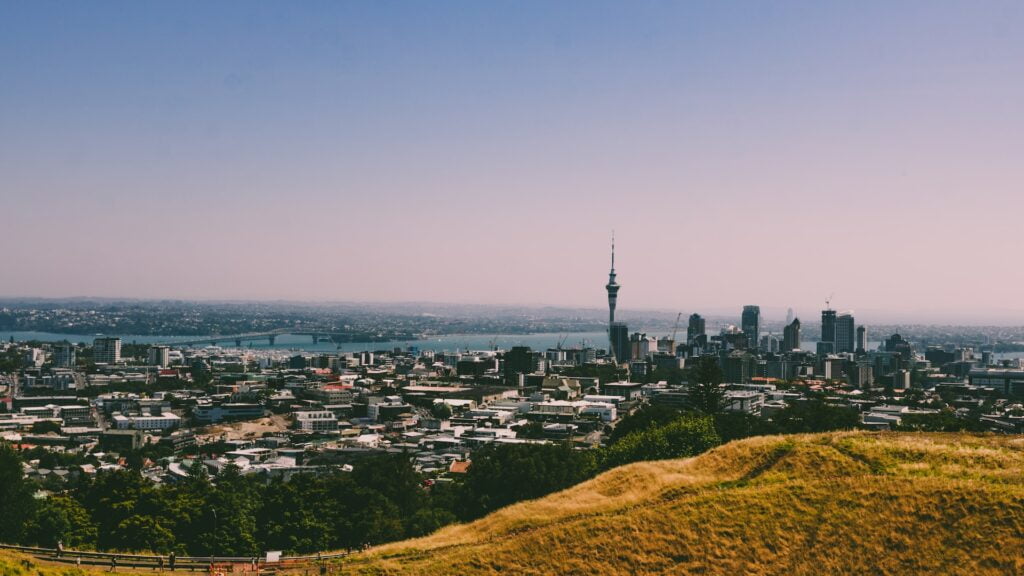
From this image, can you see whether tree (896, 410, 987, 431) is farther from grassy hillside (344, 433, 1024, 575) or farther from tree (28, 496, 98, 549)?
tree (28, 496, 98, 549)

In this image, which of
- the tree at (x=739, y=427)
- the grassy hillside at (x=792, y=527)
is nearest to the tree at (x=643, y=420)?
the tree at (x=739, y=427)

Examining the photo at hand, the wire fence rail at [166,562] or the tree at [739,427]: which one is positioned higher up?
the tree at [739,427]

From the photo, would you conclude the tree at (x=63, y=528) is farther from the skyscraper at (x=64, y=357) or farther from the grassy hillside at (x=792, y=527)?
the skyscraper at (x=64, y=357)

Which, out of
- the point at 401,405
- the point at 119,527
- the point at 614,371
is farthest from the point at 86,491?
the point at 614,371

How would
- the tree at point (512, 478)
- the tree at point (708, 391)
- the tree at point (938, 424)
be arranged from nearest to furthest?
the tree at point (512, 478)
the tree at point (938, 424)
the tree at point (708, 391)

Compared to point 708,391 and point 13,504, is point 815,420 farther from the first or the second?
point 13,504

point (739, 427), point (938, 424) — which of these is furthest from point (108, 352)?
point (938, 424)

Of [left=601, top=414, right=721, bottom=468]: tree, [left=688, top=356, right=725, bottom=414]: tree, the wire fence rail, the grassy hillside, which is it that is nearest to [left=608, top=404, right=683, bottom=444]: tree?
[left=601, top=414, right=721, bottom=468]: tree
